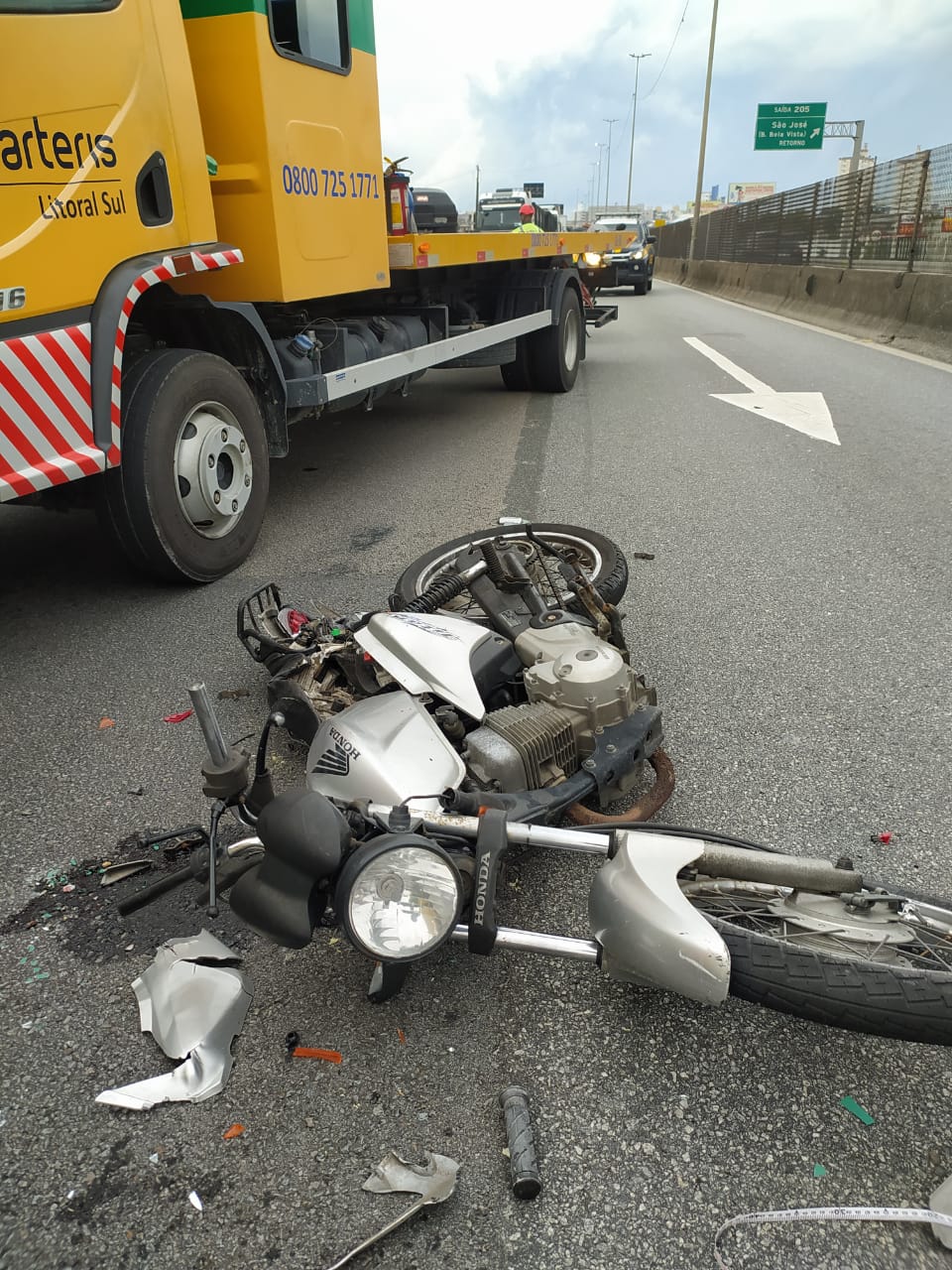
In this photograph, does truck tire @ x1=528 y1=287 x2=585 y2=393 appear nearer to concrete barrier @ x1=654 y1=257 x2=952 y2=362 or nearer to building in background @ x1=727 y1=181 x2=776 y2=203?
concrete barrier @ x1=654 y1=257 x2=952 y2=362

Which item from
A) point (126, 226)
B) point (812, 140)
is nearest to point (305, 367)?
point (126, 226)

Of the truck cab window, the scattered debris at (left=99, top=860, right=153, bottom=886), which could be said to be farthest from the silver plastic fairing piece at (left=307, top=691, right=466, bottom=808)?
the truck cab window

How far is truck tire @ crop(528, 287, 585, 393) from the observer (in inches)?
372

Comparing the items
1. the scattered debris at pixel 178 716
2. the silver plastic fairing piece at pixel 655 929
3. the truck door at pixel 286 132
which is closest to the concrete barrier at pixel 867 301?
the truck door at pixel 286 132

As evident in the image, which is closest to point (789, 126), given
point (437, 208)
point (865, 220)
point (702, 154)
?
point (702, 154)

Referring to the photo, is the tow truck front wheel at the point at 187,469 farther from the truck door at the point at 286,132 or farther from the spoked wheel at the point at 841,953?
the spoked wheel at the point at 841,953

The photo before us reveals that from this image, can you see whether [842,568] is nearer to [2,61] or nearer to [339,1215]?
→ [339,1215]

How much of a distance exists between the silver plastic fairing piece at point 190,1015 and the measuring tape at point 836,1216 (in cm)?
105

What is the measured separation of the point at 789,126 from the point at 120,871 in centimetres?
4676

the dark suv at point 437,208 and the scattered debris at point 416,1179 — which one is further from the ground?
the dark suv at point 437,208

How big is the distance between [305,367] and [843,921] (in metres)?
4.38

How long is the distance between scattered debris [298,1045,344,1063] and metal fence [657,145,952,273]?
15652 millimetres

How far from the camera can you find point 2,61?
3.07m

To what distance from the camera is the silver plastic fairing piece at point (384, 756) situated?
2.09m
